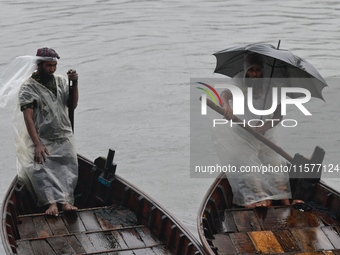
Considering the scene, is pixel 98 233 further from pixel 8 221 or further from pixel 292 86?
pixel 292 86

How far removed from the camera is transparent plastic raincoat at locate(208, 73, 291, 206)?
9039 millimetres

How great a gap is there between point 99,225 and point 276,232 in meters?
1.89

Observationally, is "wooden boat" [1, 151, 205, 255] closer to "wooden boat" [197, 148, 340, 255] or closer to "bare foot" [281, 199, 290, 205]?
"wooden boat" [197, 148, 340, 255]

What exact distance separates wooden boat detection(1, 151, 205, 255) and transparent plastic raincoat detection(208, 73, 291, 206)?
983mm

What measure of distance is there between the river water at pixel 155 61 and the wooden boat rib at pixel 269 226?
3.35 m

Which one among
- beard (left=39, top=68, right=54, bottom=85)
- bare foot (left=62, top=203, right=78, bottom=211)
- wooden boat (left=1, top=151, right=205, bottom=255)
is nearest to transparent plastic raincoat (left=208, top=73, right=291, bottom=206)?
wooden boat (left=1, top=151, right=205, bottom=255)

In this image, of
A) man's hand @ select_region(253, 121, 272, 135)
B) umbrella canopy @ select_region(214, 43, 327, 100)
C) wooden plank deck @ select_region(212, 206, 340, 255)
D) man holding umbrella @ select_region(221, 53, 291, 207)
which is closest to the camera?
wooden plank deck @ select_region(212, 206, 340, 255)

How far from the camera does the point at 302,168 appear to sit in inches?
359

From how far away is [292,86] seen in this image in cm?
932

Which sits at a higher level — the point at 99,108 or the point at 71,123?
the point at 71,123

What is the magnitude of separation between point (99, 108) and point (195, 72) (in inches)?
127

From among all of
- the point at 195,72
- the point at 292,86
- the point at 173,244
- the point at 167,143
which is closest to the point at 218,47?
the point at 195,72

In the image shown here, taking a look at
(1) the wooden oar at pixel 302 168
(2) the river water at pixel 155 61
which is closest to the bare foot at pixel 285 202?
(1) the wooden oar at pixel 302 168

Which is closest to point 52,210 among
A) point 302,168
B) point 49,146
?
point 49,146
